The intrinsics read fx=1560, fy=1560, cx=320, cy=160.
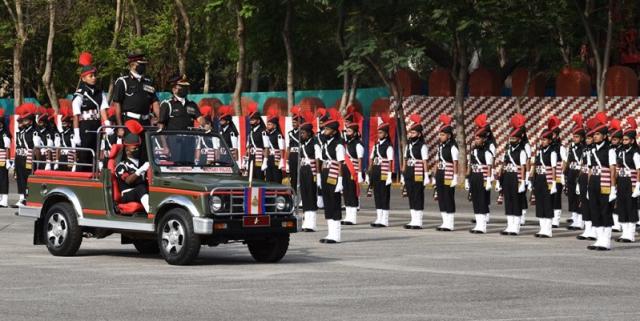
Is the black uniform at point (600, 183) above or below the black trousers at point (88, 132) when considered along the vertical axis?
below

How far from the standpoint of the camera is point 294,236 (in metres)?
24.1

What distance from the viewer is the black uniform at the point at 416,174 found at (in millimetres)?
26875

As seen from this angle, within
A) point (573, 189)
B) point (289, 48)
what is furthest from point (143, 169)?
point (289, 48)

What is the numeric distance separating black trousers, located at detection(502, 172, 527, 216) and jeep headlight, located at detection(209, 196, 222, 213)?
324 inches

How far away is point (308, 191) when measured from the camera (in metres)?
25.5

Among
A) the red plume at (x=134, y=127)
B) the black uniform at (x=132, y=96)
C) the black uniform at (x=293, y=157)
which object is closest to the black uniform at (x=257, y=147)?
the black uniform at (x=293, y=157)

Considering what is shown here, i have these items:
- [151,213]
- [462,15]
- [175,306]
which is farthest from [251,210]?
[462,15]

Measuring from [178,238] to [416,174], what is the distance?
9.04 m

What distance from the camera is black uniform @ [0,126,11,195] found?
1265 inches

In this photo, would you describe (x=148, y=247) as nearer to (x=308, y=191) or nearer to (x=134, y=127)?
(x=134, y=127)

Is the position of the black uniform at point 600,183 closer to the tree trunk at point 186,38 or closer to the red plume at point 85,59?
the red plume at point 85,59

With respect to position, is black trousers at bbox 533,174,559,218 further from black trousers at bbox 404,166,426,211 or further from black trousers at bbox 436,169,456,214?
black trousers at bbox 404,166,426,211

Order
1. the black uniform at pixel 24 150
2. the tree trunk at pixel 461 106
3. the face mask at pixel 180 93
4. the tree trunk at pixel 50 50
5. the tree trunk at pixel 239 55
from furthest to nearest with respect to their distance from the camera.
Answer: the tree trunk at pixel 50 50 < the tree trunk at pixel 239 55 < the tree trunk at pixel 461 106 < the black uniform at pixel 24 150 < the face mask at pixel 180 93

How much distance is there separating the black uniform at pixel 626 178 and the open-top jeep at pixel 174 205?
6.11m
